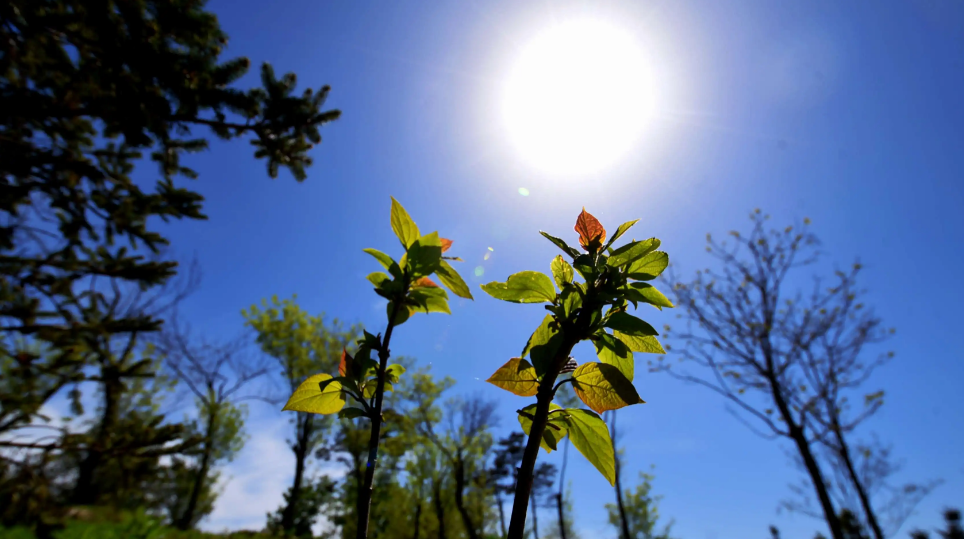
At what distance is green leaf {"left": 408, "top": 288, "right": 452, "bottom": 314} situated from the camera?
567 mm

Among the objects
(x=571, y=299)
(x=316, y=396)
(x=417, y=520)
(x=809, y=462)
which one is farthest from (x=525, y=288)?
(x=417, y=520)

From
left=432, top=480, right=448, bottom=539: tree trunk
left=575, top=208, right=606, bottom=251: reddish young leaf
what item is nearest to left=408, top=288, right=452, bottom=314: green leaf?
left=575, top=208, right=606, bottom=251: reddish young leaf

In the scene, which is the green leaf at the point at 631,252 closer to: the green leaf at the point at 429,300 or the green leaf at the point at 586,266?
the green leaf at the point at 586,266

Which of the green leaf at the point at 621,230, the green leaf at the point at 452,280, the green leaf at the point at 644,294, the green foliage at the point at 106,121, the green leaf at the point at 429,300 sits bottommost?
the green leaf at the point at 644,294

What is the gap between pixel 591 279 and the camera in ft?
1.71

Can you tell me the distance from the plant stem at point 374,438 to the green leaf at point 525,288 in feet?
0.43

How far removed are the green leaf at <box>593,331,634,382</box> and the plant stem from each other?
0.26 m

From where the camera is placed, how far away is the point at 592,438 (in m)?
0.48

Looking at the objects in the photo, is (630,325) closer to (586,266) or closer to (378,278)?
(586,266)

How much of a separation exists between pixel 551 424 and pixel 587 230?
27cm

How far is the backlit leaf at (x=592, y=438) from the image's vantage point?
48cm

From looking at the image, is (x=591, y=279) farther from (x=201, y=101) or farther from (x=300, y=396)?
(x=201, y=101)

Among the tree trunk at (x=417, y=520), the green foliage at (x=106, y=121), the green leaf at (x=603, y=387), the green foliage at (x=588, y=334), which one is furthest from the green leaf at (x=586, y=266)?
the tree trunk at (x=417, y=520)

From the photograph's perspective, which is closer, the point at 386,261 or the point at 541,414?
the point at 541,414
